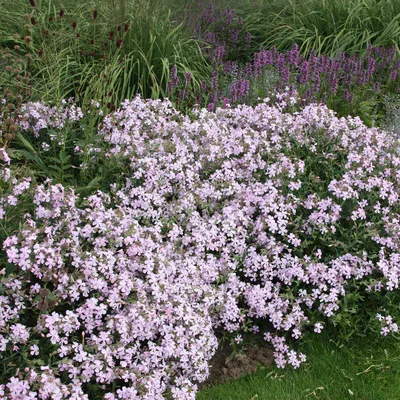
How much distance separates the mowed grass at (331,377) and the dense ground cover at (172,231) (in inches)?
3.6

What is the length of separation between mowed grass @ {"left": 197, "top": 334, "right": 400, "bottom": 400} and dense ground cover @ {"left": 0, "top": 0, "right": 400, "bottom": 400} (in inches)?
3.6

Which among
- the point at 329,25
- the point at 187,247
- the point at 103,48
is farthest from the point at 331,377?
the point at 329,25

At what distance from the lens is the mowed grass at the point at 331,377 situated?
10.0ft

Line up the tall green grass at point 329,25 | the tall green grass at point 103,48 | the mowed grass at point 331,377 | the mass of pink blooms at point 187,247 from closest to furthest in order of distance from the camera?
the mass of pink blooms at point 187,247, the mowed grass at point 331,377, the tall green grass at point 103,48, the tall green grass at point 329,25

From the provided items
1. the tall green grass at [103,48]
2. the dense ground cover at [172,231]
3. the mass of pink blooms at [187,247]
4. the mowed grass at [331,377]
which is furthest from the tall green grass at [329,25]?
the mowed grass at [331,377]

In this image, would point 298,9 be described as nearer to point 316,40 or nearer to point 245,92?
point 316,40

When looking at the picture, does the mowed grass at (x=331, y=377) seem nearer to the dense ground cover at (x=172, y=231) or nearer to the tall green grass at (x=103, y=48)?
the dense ground cover at (x=172, y=231)

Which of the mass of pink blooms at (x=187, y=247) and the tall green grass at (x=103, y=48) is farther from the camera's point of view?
the tall green grass at (x=103, y=48)

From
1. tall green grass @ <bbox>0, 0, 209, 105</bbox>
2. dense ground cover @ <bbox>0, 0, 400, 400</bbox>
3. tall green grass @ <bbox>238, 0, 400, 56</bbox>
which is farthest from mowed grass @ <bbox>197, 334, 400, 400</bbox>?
tall green grass @ <bbox>238, 0, 400, 56</bbox>

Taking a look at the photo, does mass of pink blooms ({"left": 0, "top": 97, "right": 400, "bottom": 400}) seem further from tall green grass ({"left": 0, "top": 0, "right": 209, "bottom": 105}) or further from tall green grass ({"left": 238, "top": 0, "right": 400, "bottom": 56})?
tall green grass ({"left": 238, "top": 0, "right": 400, "bottom": 56})

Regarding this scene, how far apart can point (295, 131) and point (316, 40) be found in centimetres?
276

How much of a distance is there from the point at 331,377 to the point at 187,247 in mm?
1024

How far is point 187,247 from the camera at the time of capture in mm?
3396

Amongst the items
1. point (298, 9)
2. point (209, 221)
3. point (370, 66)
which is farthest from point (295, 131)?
point (298, 9)
